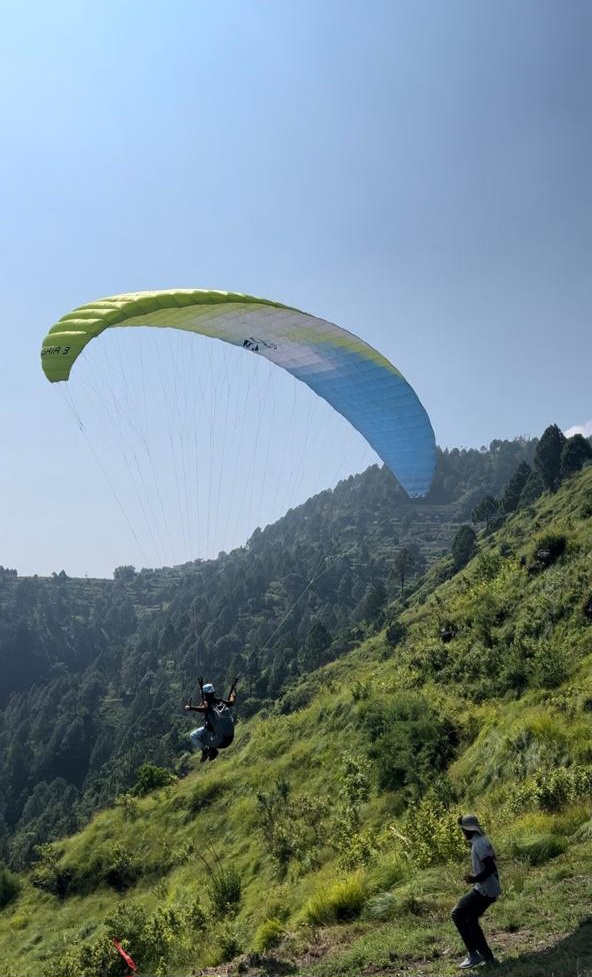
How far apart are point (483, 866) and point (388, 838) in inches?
286

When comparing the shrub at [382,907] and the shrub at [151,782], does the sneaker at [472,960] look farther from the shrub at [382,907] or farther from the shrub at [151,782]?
the shrub at [151,782]

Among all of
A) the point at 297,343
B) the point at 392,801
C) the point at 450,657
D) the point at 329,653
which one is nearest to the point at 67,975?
the point at 392,801

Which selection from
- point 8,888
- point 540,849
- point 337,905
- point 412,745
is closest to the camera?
point 540,849

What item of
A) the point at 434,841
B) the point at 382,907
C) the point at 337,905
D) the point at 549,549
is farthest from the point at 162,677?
the point at 382,907

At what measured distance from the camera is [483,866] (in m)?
6.76

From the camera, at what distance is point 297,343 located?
15.6m

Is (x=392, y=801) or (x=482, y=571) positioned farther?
(x=482, y=571)

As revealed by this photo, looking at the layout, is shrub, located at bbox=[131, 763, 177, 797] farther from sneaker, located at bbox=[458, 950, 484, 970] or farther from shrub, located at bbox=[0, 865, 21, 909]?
sneaker, located at bbox=[458, 950, 484, 970]

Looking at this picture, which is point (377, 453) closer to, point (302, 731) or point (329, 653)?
point (302, 731)

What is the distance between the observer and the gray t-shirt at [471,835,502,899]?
6.71m

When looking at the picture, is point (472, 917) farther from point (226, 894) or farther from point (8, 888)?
point (8, 888)

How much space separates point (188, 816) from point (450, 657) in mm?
12103

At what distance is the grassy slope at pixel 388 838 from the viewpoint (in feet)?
26.9

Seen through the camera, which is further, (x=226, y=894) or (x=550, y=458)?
(x=550, y=458)
